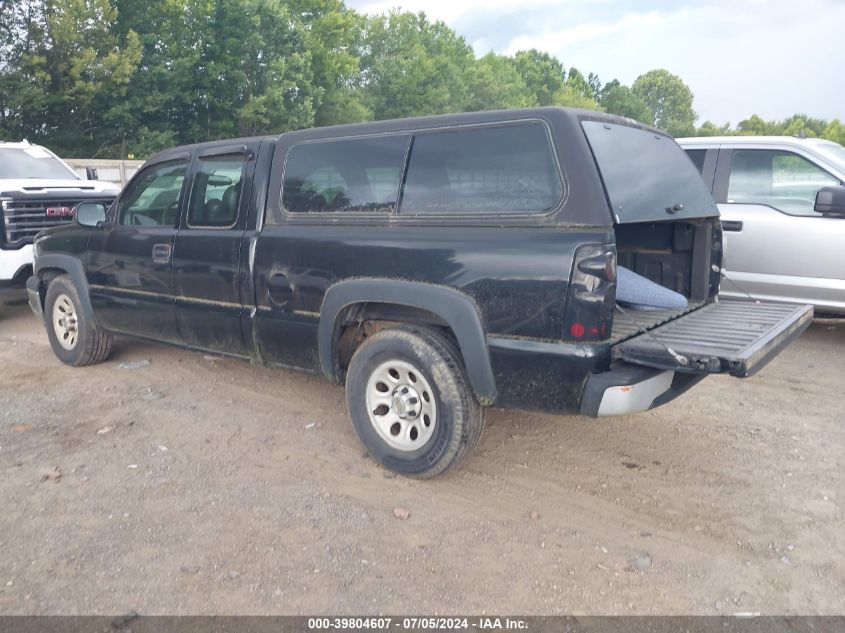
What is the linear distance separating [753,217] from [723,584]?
454 cm

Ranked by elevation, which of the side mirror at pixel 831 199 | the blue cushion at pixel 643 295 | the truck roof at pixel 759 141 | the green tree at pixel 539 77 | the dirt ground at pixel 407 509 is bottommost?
the dirt ground at pixel 407 509

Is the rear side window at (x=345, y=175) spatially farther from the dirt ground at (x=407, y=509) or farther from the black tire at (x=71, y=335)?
the black tire at (x=71, y=335)

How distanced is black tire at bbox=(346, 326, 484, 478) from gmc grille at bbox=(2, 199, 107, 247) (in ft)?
17.5

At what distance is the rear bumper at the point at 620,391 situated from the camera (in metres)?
3.21

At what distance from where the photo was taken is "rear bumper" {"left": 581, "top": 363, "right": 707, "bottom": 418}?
10.5 feet

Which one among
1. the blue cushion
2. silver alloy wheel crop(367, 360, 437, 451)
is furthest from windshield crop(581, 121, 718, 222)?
silver alloy wheel crop(367, 360, 437, 451)

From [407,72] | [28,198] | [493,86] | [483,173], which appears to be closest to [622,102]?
[493,86]

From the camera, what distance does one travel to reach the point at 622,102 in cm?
9625

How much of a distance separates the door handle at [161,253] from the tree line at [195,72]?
20.4 meters

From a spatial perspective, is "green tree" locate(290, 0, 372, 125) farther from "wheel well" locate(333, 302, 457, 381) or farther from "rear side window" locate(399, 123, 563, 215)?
"rear side window" locate(399, 123, 563, 215)

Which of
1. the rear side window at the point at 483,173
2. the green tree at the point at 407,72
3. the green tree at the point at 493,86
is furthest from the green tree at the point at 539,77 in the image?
the rear side window at the point at 483,173

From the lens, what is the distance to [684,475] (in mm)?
→ 3984

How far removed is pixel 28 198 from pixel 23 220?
0.84 ft

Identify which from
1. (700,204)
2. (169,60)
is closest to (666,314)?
(700,204)
